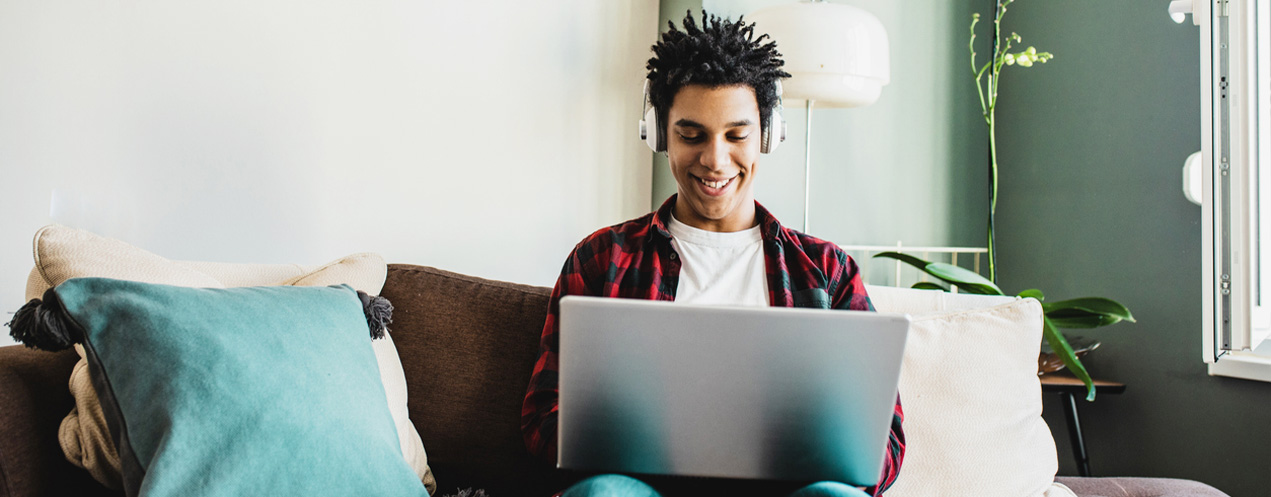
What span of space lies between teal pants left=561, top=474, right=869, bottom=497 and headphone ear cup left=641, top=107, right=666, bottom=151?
61cm

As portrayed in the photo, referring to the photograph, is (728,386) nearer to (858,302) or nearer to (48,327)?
(858,302)

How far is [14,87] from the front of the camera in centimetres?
119

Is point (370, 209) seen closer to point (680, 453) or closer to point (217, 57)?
point (217, 57)

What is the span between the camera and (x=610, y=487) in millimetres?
713

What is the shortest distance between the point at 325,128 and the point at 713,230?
85 centimetres

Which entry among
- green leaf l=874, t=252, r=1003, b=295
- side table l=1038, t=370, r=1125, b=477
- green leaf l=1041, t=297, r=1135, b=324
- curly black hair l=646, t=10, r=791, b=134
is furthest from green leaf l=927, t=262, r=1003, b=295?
curly black hair l=646, t=10, r=791, b=134

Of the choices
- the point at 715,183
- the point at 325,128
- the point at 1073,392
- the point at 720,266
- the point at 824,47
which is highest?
the point at 824,47

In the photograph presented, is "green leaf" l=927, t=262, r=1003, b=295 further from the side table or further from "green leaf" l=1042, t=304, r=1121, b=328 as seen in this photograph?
the side table

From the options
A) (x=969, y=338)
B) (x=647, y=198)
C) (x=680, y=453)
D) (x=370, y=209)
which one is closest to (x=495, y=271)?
(x=370, y=209)

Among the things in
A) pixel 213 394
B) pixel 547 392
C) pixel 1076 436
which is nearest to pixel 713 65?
pixel 547 392

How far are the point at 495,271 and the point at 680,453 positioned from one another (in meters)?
1.30

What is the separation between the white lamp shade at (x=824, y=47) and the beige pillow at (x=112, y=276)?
1.09m

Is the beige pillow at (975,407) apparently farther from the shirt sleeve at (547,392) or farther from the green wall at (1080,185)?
the green wall at (1080,185)

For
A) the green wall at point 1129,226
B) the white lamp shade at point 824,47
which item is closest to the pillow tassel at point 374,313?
the white lamp shade at point 824,47
